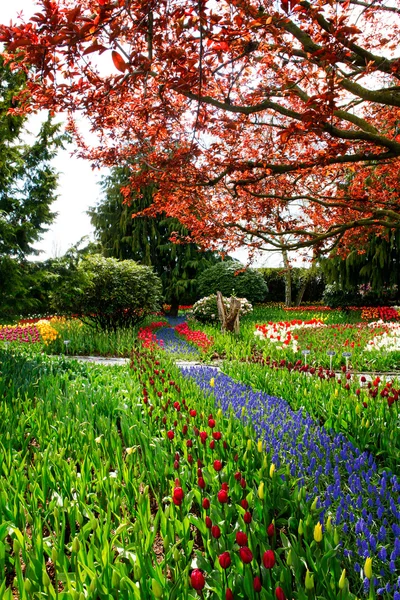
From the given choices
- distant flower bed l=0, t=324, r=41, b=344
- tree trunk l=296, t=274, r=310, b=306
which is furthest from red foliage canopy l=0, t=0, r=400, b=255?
tree trunk l=296, t=274, r=310, b=306

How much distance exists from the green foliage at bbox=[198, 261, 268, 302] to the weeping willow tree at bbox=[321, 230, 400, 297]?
3786mm

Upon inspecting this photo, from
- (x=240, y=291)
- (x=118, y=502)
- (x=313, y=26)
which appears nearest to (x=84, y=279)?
(x=313, y=26)

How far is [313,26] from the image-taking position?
4418 millimetres

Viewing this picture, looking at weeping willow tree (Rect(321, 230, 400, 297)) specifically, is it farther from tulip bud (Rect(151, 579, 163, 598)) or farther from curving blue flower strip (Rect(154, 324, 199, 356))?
tulip bud (Rect(151, 579, 163, 598))

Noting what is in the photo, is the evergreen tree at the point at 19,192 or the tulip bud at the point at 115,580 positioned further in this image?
the evergreen tree at the point at 19,192

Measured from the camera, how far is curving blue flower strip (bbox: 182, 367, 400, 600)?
1.94 meters

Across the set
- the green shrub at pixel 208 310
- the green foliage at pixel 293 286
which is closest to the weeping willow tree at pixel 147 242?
the green shrub at pixel 208 310

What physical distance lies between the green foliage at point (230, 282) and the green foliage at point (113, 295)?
5.07 meters

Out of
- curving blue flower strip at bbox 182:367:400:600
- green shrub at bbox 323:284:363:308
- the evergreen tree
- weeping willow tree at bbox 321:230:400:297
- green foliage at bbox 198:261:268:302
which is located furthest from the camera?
green foliage at bbox 198:261:268:302

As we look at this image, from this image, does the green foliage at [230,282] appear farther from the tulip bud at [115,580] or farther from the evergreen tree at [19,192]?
the tulip bud at [115,580]

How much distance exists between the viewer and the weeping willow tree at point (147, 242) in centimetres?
2045

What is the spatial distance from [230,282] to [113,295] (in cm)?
691

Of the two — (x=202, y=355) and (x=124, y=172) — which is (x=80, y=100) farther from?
(x=124, y=172)

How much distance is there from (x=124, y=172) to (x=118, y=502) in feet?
64.3
